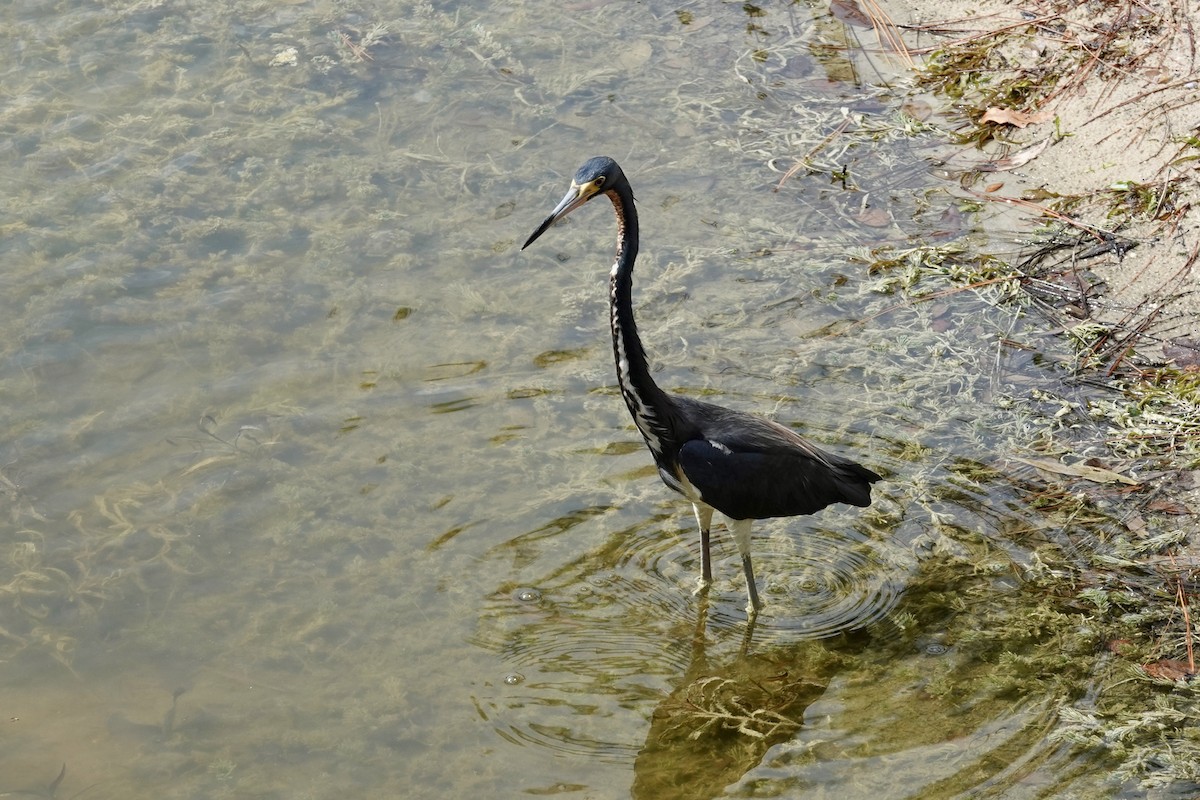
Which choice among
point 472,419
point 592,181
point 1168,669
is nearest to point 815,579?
point 1168,669

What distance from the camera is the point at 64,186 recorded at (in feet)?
27.1

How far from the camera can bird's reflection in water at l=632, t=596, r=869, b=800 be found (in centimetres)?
516

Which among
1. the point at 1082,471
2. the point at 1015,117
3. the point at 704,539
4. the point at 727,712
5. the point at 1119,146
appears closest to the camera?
the point at 727,712

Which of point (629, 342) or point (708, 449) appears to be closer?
point (629, 342)

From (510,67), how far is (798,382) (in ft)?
12.7

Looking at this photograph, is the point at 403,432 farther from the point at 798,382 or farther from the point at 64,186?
the point at 64,186

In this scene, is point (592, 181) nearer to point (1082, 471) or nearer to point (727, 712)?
point (727, 712)

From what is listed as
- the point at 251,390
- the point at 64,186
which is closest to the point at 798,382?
the point at 251,390

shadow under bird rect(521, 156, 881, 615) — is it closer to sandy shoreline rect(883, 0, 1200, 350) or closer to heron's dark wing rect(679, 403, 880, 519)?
heron's dark wing rect(679, 403, 880, 519)

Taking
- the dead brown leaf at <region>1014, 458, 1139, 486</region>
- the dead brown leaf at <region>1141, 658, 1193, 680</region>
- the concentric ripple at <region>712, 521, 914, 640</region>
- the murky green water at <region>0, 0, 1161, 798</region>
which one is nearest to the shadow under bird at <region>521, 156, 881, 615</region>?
the concentric ripple at <region>712, 521, 914, 640</region>

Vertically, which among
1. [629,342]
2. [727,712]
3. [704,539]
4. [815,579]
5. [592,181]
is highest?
[592,181]

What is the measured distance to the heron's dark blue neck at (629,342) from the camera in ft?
18.1

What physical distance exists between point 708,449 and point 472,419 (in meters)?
1.67

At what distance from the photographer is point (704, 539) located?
6070 mm
